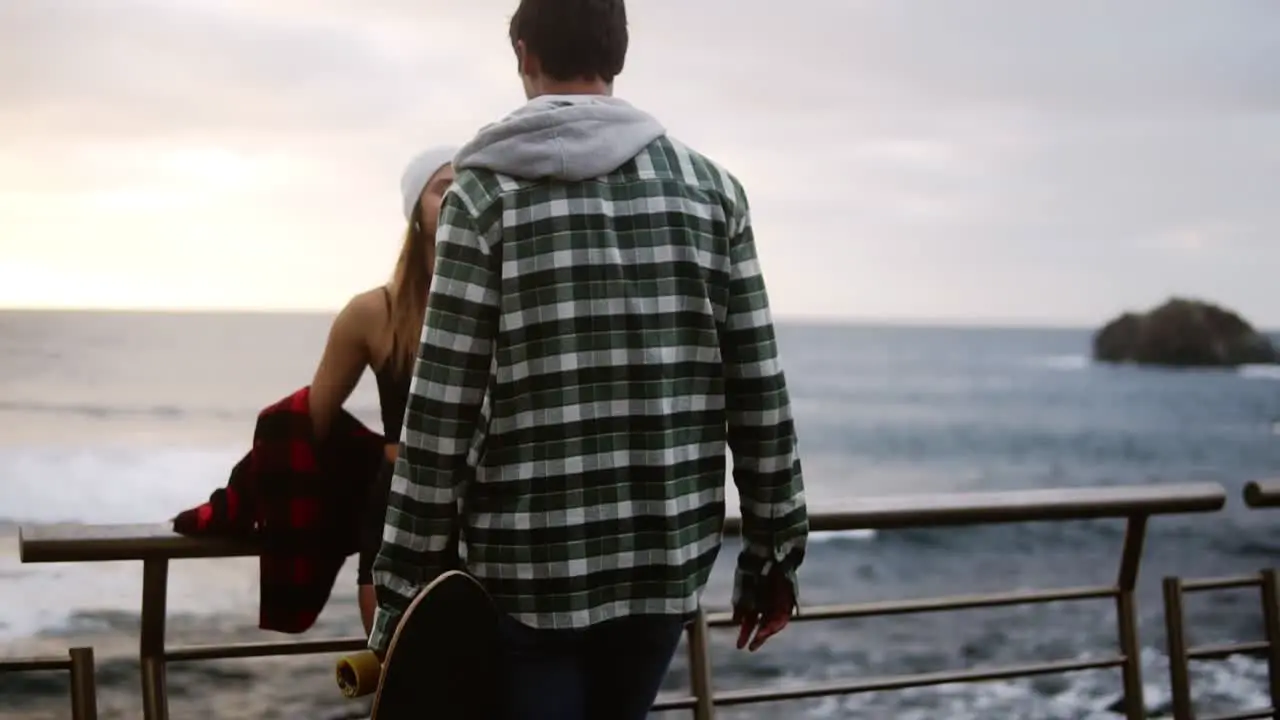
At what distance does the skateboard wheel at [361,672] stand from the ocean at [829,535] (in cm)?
562

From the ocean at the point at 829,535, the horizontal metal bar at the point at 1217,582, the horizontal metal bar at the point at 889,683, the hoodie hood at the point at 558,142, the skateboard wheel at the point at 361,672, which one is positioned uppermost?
the hoodie hood at the point at 558,142

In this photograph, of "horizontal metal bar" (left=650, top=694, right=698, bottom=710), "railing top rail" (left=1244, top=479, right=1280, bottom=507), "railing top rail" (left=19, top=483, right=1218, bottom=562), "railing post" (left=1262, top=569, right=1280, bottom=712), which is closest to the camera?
"railing top rail" (left=19, top=483, right=1218, bottom=562)

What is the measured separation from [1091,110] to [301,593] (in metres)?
33.2

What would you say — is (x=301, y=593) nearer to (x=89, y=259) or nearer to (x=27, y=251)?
(x=27, y=251)

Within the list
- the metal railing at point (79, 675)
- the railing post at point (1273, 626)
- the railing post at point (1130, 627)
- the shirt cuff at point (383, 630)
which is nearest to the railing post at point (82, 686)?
the metal railing at point (79, 675)

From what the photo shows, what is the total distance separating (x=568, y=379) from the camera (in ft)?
3.45

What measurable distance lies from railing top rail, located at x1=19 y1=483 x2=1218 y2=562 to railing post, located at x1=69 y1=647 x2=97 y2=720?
0.12m

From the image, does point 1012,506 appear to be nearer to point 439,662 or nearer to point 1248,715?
point 1248,715

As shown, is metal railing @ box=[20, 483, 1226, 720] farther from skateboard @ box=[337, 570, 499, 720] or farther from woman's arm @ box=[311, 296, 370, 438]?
skateboard @ box=[337, 570, 499, 720]

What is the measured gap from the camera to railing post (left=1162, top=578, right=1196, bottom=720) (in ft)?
7.11

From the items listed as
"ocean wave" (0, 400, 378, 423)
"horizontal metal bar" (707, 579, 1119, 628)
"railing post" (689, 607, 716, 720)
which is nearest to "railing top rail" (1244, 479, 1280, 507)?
"horizontal metal bar" (707, 579, 1119, 628)

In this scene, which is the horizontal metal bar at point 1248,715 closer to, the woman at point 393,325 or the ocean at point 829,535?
the woman at point 393,325

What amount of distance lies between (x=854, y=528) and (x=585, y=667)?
692mm

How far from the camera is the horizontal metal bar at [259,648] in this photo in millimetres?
1518
